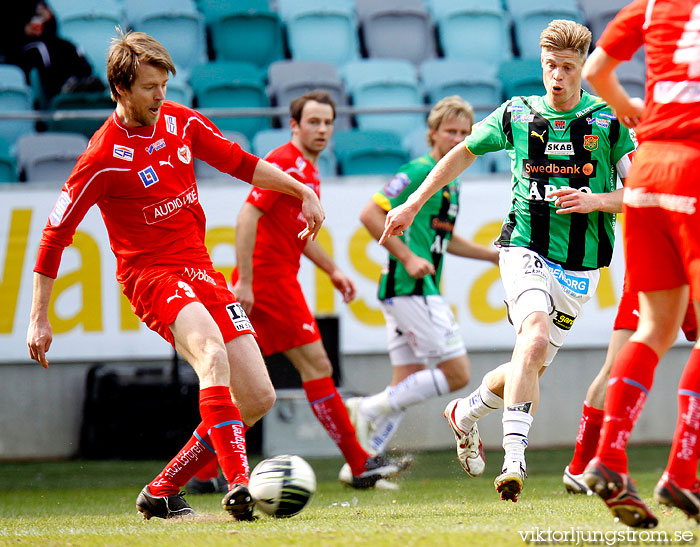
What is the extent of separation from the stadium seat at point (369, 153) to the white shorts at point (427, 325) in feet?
11.3

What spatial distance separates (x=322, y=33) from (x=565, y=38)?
8.07m

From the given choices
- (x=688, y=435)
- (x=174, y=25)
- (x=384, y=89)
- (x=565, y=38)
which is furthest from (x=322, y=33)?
(x=688, y=435)

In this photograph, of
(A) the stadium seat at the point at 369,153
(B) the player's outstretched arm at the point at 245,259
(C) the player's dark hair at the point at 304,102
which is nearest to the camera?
(B) the player's outstretched arm at the point at 245,259

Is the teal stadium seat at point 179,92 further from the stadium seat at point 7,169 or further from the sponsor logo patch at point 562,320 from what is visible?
the sponsor logo patch at point 562,320

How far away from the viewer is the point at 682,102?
3.54 meters

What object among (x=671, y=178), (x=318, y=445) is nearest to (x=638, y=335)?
(x=671, y=178)

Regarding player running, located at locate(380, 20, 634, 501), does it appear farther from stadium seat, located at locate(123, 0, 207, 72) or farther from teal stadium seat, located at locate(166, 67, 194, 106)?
stadium seat, located at locate(123, 0, 207, 72)

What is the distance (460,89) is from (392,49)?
1573 millimetres

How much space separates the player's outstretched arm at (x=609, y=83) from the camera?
3.68 meters

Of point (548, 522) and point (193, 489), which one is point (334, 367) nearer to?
point (193, 489)

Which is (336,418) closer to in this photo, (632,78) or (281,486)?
(281,486)

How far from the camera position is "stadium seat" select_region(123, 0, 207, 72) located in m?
12.2

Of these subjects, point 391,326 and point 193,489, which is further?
point 391,326

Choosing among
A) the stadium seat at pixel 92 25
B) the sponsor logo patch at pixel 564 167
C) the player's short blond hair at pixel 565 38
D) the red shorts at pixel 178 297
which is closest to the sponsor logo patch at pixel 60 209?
the red shorts at pixel 178 297
